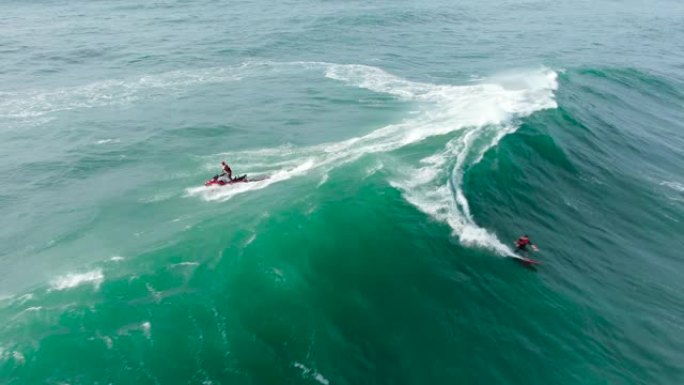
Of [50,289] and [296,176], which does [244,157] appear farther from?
[50,289]

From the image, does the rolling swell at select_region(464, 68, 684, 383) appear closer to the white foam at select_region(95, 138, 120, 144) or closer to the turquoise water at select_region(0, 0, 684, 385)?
the turquoise water at select_region(0, 0, 684, 385)

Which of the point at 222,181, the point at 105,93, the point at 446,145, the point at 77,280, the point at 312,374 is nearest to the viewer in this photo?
the point at 312,374

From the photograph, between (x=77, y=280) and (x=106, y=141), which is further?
(x=106, y=141)

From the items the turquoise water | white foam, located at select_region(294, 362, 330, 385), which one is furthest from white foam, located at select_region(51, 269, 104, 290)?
white foam, located at select_region(294, 362, 330, 385)

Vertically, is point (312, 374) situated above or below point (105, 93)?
below

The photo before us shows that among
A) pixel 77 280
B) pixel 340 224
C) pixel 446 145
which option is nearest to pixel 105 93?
pixel 77 280

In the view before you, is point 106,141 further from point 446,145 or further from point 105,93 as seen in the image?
point 446,145

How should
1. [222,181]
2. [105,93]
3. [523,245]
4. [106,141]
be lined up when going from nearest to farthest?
[523,245]
[222,181]
[106,141]
[105,93]
